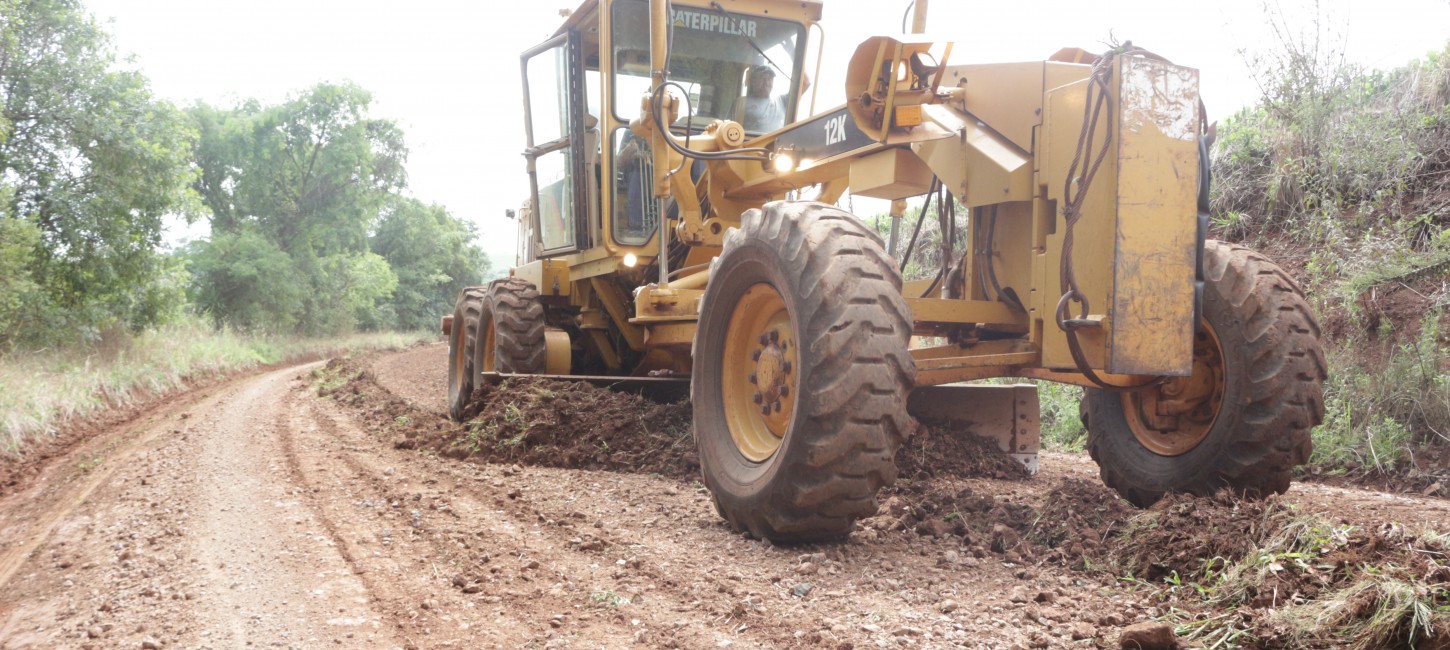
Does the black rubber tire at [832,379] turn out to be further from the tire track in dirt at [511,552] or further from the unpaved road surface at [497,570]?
the tire track in dirt at [511,552]

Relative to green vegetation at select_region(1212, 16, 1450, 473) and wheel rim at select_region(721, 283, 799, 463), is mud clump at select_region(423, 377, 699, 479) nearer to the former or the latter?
wheel rim at select_region(721, 283, 799, 463)

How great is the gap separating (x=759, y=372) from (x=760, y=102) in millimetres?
3782

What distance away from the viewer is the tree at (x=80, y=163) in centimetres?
1370

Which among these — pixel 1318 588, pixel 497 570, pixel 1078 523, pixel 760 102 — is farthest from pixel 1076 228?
pixel 760 102

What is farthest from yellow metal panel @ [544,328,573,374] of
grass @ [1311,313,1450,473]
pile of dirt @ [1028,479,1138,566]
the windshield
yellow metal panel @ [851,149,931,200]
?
grass @ [1311,313,1450,473]

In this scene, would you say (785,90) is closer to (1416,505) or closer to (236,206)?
(1416,505)

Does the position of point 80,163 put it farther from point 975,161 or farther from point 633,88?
point 975,161

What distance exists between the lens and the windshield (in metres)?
7.27

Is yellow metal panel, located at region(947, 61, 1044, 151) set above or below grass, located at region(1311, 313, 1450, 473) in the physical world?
above

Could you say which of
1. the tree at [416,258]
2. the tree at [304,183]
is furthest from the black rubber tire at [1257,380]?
the tree at [416,258]

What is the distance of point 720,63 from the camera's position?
24.7 feet

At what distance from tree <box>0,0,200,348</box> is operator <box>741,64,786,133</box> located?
1071 cm

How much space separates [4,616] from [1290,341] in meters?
4.84

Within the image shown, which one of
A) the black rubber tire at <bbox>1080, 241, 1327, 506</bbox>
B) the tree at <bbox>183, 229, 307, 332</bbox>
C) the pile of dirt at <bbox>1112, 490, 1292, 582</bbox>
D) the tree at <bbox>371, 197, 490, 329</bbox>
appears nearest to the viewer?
the pile of dirt at <bbox>1112, 490, 1292, 582</bbox>
